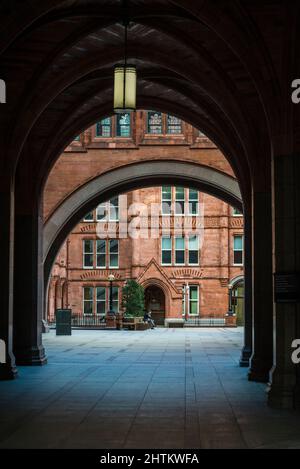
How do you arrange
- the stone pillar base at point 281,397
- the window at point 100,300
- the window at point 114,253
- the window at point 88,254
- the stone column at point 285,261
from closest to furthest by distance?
1. the stone pillar base at point 281,397
2. the stone column at point 285,261
3. the window at point 100,300
4. the window at point 88,254
5. the window at point 114,253

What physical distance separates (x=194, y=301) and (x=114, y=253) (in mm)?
7683

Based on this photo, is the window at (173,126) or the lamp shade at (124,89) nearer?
the lamp shade at (124,89)

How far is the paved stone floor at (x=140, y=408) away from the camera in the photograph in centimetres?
964

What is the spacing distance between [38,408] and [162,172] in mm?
27462

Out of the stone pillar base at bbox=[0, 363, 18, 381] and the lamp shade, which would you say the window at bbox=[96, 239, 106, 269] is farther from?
the lamp shade

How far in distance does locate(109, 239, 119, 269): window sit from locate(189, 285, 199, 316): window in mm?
6530

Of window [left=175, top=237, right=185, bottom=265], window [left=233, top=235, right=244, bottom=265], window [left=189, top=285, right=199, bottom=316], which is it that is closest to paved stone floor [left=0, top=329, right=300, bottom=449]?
window [left=189, top=285, right=199, bottom=316]

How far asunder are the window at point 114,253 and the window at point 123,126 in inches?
816

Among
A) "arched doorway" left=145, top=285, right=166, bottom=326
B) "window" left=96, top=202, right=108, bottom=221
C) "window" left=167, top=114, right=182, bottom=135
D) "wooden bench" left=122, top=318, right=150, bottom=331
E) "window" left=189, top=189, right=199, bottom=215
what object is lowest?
"wooden bench" left=122, top=318, right=150, bottom=331

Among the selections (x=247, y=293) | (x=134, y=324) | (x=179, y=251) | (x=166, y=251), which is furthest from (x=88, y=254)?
(x=247, y=293)

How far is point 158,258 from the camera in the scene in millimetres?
63438

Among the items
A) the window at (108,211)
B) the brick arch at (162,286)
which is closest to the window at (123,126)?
the window at (108,211)

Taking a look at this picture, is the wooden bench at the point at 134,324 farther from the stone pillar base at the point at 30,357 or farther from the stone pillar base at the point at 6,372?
the stone pillar base at the point at 6,372

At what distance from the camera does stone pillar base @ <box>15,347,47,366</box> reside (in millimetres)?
21266
